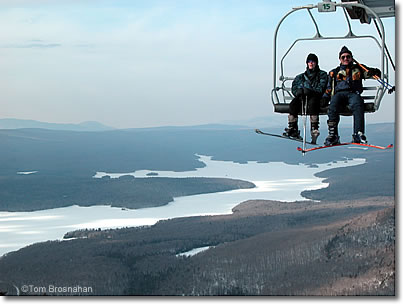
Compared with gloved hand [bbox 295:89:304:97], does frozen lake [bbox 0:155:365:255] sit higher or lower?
lower

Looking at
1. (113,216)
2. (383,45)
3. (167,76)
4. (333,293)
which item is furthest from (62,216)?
(383,45)

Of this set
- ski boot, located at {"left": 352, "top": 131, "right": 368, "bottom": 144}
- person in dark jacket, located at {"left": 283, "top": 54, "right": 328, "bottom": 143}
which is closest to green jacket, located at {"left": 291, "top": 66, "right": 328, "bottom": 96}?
person in dark jacket, located at {"left": 283, "top": 54, "right": 328, "bottom": 143}

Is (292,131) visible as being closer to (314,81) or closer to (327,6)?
(314,81)

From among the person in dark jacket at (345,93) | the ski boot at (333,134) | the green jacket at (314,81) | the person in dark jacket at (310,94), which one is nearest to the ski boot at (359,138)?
the person in dark jacket at (345,93)

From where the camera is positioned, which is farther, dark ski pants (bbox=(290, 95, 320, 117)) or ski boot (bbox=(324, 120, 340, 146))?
dark ski pants (bbox=(290, 95, 320, 117))

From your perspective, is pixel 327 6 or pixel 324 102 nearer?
pixel 327 6

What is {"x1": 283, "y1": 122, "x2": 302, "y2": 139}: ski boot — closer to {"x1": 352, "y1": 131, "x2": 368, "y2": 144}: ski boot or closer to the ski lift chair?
the ski lift chair

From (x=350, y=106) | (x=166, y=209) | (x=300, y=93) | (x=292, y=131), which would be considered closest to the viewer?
(x=350, y=106)

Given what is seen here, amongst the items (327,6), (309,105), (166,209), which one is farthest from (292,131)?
(166,209)
